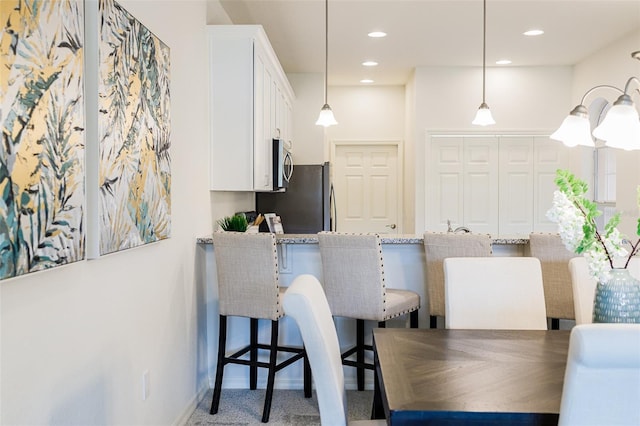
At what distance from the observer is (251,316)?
2938 millimetres

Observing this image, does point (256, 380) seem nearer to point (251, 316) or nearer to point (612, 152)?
point (251, 316)

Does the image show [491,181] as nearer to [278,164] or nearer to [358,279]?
[278,164]

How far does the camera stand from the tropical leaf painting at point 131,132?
1.78 metres

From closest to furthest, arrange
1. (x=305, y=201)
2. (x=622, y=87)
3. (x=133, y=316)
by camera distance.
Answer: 1. (x=133, y=316)
2. (x=622, y=87)
3. (x=305, y=201)

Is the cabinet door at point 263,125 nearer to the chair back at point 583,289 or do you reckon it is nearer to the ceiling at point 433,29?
the ceiling at point 433,29

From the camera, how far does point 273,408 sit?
3.05 metres

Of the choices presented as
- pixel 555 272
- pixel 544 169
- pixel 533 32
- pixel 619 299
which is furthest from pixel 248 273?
pixel 544 169

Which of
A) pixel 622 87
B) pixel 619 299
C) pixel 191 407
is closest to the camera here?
pixel 619 299

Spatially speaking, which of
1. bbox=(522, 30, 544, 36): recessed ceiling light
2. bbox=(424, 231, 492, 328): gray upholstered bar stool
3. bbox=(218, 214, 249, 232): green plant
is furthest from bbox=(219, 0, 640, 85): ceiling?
bbox=(424, 231, 492, 328): gray upholstered bar stool

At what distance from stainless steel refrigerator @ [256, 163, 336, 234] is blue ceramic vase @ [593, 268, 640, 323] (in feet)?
11.4

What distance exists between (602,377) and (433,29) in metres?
3.96

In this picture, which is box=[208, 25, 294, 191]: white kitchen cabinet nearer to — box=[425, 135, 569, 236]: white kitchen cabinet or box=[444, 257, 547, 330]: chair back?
box=[444, 257, 547, 330]: chair back

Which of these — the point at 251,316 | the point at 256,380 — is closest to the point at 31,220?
the point at 251,316

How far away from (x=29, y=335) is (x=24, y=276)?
19 centimetres
